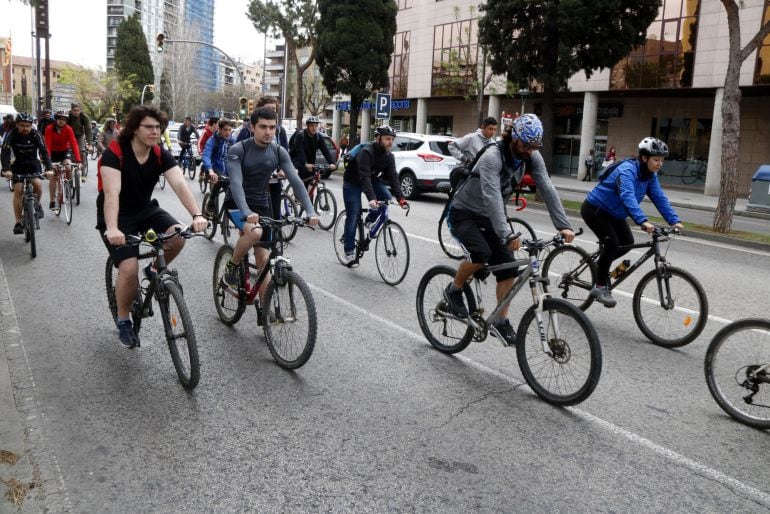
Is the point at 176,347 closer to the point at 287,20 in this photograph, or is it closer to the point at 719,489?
the point at 719,489

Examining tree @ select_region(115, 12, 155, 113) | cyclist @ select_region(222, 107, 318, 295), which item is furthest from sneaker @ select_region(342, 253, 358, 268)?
tree @ select_region(115, 12, 155, 113)

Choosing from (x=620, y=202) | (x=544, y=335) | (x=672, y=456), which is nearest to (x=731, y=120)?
(x=620, y=202)

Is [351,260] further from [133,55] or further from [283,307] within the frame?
[133,55]

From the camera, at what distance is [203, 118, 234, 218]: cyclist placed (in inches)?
409

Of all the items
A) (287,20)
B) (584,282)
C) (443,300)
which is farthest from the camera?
(287,20)

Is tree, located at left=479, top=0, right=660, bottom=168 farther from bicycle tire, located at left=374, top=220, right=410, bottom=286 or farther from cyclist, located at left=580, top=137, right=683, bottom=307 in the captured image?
cyclist, located at left=580, top=137, right=683, bottom=307

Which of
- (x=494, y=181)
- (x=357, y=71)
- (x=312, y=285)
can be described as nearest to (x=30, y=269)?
(x=312, y=285)

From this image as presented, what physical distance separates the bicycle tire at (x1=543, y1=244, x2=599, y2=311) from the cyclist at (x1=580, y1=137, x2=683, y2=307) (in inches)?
4.8

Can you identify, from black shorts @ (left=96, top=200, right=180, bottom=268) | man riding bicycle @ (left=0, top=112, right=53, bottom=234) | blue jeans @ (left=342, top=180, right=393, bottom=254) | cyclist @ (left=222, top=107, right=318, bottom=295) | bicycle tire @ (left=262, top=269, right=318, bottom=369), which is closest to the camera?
bicycle tire @ (left=262, top=269, right=318, bottom=369)

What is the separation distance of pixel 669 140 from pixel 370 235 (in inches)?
1141

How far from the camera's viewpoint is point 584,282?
6691mm

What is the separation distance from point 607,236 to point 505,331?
6.90 ft

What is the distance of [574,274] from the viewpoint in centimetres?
681

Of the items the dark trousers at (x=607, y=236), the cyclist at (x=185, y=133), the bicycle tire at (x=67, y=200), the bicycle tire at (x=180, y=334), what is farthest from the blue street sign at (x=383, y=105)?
the bicycle tire at (x=180, y=334)
